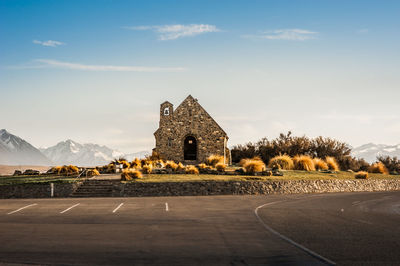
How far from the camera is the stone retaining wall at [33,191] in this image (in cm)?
2558

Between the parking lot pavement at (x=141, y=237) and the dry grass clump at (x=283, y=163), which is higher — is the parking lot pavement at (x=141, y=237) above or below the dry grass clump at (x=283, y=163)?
below

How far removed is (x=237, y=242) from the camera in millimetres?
11008

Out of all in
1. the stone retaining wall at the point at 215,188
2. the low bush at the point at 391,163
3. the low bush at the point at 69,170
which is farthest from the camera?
the low bush at the point at 391,163

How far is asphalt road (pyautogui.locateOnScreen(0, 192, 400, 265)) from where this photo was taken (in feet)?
30.2

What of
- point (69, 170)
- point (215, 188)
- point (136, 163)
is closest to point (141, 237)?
point (215, 188)

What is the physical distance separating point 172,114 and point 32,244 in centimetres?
3145

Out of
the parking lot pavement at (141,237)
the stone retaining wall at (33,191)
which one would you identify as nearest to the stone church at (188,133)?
the stone retaining wall at (33,191)

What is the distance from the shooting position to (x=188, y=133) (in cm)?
4134

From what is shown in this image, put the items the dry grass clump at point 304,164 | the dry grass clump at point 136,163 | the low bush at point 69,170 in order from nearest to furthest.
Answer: the low bush at point 69,170 → the dry grass clump at point 136,163 → the dry grass clump at point 304,164

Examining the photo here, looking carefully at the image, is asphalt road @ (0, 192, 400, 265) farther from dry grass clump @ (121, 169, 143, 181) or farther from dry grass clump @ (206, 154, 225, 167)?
dry grass clump @ (206, 154, 225, 167)

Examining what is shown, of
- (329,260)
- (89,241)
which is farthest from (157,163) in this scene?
(329,260)

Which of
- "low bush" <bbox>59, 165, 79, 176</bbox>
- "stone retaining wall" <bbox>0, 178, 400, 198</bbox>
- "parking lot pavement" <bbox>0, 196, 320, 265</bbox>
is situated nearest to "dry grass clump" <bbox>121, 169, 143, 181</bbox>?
"stone retaining wall" <bbox>0, 178, 400, 198</bbox>

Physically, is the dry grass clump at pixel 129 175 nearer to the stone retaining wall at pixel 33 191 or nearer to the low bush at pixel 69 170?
the stone retaining wall at pixel 33 191

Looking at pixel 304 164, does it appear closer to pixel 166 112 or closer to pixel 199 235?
pixel 166 112
